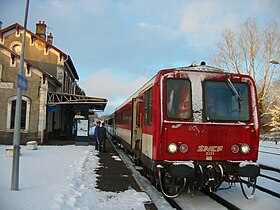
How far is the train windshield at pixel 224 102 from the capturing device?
610 centimetres

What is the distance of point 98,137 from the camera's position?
16.2 metres

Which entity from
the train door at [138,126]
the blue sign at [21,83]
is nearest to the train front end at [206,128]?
the train door at [138,126]

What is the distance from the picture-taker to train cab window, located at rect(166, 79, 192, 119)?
5.97 m

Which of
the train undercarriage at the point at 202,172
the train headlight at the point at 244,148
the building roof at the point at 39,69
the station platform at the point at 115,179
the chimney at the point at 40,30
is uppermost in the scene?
the chimney at the point at 40,30

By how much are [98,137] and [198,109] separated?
35.8 feet

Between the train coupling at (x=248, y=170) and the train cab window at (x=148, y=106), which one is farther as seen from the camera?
the train cab window at (x=148, y=106)

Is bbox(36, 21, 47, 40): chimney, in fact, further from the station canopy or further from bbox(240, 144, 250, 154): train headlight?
bbox(240, 144, 250, 154): train headlight

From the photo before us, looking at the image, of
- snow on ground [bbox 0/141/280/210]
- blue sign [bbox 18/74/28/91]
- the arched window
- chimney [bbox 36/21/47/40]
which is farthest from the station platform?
chimney [bbox 36/21/47/40]

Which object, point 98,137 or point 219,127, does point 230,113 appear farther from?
point 98,137

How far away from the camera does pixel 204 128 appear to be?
5977 millimetres

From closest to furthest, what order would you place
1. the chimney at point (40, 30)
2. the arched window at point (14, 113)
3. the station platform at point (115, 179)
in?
the station platform at point (115, 179), the arched window at point (14, 113), the chimney at point (40, 30)

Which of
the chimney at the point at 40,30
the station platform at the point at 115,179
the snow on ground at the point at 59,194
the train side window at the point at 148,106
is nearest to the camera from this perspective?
the snow on ground at the point at 59,194

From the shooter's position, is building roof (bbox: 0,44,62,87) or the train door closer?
the train door

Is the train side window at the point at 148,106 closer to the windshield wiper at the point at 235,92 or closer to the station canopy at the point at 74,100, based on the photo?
the windshield wiper at the point at 235,92
